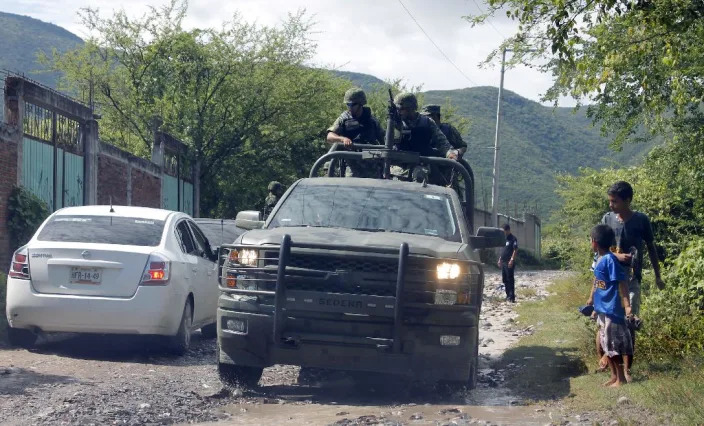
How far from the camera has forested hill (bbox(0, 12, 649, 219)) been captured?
10638 cm

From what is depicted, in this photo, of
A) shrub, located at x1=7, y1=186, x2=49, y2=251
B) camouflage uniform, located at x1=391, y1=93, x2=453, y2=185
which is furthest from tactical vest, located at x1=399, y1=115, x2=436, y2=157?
shrub, located at x1=7, y1=186, x2=49, y2=251

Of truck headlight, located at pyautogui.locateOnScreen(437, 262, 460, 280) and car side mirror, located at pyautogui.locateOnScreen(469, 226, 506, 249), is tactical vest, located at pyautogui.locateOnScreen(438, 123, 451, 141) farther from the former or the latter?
truck headlight, located at pyautogui.locateOnScreen(437, 262, 460, 280)

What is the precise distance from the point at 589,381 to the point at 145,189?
1675 centimetres

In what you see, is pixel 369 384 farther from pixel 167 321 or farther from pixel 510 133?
pixel 510 133

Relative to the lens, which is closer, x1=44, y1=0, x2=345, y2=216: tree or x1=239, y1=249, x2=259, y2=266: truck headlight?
x1=239, y1=249, x2=259, y2=266: truck headlight

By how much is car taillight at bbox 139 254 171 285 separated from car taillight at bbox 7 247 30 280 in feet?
4.01

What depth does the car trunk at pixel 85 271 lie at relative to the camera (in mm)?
10016

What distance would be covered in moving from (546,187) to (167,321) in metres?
101

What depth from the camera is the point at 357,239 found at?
8164 mm

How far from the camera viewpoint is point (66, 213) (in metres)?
10.9

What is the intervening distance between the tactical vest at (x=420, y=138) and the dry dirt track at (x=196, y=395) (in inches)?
104

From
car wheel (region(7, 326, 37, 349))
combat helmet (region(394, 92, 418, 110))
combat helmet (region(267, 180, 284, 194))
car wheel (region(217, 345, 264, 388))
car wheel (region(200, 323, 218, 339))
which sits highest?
combat helmet (region(394, 92, 418, 110))

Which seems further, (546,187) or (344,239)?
(546,187)

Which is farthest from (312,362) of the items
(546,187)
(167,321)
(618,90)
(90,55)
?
(546,187)
